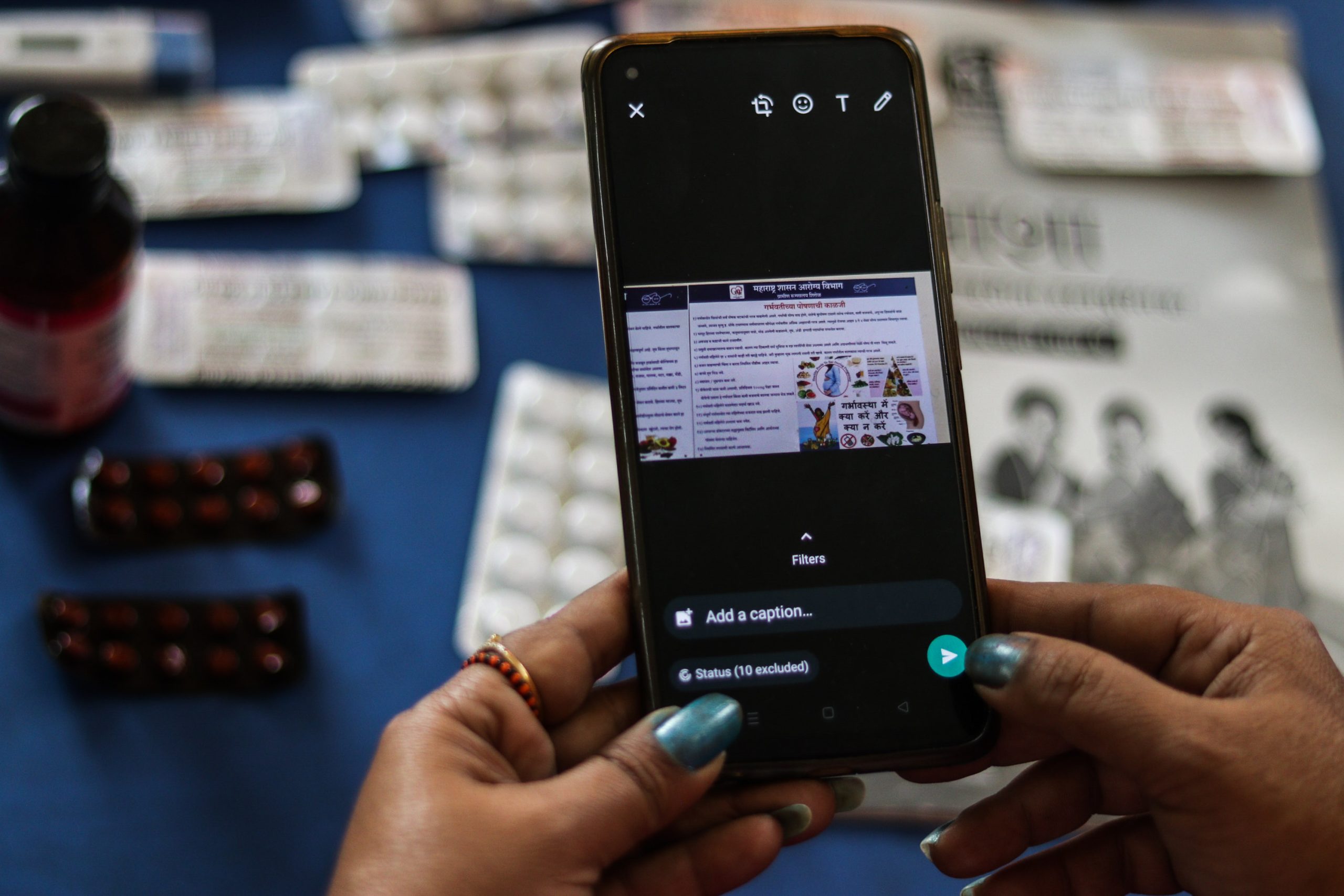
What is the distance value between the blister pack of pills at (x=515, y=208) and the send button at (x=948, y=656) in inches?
13.3

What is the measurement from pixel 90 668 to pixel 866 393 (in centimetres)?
39

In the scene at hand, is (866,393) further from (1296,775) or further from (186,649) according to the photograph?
(186,649)

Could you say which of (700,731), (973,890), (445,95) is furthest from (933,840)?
(445,95)

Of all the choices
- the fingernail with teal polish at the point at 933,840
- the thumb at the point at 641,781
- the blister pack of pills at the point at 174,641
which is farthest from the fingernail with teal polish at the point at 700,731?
the blister pack of pills at the point at 174,641

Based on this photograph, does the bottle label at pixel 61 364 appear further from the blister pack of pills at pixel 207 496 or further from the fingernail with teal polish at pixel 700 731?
the fingernail with teal polish at pixel 700 731

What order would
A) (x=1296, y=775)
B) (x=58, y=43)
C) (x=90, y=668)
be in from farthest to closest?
(x=58, y=43) < (x=90, y=668) < (x=1296, y=775)

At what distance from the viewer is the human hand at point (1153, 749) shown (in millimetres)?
372

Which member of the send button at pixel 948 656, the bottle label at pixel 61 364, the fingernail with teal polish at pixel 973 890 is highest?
the bottle label at pixel 61 364

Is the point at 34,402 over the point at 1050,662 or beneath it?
over

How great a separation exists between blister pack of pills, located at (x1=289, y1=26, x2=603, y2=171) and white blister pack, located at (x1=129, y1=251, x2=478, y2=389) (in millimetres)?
80

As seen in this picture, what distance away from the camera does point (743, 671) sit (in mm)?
408

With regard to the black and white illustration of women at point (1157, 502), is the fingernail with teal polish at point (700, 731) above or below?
below

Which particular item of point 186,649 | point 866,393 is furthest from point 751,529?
point 186,649

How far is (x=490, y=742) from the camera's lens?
398mm
